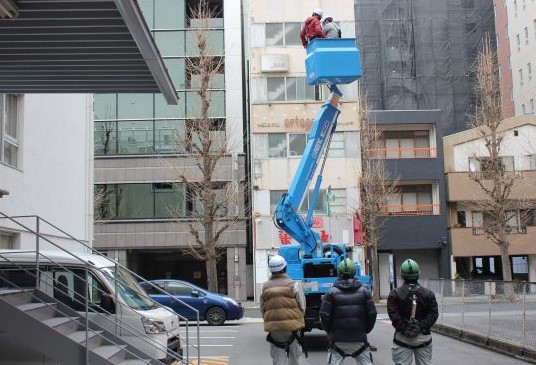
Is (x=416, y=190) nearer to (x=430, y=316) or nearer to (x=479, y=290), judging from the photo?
(x=479, y=290)

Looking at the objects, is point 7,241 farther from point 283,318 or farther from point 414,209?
point 414,209

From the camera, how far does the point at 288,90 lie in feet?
116

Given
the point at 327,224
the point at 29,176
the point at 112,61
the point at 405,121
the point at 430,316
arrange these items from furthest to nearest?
1. the point at 405,121
2. the point at 327,224
3. the point at 29,176
4. the point at 112,61
5. the point at 430,316

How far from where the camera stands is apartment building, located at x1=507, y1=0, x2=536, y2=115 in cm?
4966

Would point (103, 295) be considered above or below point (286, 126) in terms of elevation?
below

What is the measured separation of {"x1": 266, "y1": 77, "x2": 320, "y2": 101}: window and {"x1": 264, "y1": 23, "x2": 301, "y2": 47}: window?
215 cm

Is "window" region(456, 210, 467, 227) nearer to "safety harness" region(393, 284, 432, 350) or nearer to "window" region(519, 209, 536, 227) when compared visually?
"window" region(519, 209, 536, 227)

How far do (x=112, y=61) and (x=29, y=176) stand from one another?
7191 mm

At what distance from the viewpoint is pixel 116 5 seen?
→ 6.94 metres

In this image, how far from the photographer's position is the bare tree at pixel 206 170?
2789 centimetres

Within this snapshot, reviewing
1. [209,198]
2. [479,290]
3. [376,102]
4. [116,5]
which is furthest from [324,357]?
[376,102]

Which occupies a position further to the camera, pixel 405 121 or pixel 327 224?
pixel 405 121

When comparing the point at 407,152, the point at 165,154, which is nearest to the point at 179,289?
the point at 165,154

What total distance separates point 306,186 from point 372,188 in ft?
56.8
